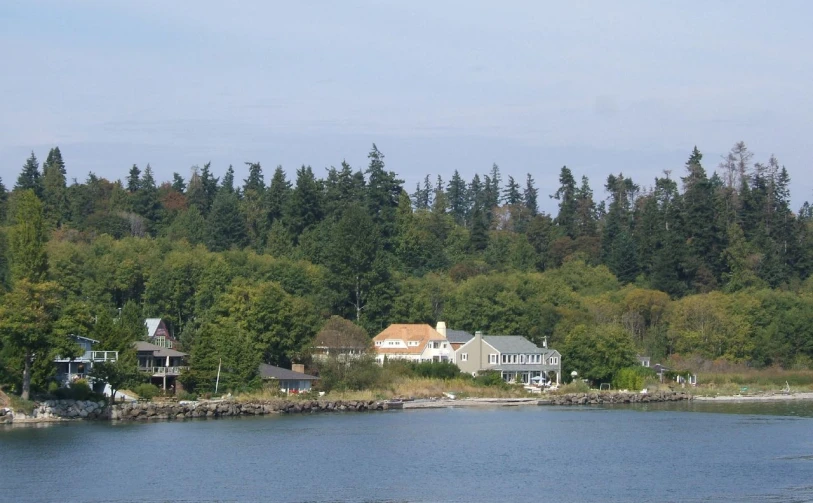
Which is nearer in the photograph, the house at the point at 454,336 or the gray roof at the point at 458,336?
the house at the point at 454,336

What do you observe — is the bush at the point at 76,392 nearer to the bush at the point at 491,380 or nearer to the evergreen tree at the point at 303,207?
the bush at the point at 491,380

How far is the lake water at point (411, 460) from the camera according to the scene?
1272 inches

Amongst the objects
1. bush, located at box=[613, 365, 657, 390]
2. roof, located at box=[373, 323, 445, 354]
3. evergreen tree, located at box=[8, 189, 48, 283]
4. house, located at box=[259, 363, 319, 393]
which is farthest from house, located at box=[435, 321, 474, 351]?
evergreen tree, located at box=[8, 189, 48, 283]

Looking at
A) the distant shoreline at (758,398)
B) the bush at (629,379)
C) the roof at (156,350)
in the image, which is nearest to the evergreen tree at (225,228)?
the roof at (156,350)

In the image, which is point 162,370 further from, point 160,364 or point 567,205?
point 567,205

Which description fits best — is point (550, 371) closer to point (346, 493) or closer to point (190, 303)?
point (190, 303)

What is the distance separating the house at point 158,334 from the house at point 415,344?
14218mm

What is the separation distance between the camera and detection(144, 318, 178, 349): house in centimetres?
6962

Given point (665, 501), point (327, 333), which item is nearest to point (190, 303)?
point (327, 333)

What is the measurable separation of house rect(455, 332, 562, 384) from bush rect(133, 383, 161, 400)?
24728mm

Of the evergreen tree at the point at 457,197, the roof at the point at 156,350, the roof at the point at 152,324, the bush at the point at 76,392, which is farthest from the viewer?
the evergreen tree at the point at 457,197

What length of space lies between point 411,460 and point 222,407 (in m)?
18.0

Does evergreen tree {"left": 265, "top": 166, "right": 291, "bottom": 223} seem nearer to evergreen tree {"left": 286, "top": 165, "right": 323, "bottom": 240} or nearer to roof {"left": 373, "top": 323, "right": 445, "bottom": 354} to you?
evergreen tree {"left": 286, "top": 165, "right": 323, "bottom": 240}

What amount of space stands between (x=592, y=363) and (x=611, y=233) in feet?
138
